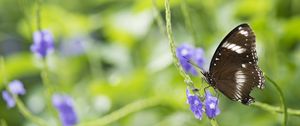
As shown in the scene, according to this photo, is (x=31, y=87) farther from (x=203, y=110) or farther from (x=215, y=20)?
(x=203, y=110)

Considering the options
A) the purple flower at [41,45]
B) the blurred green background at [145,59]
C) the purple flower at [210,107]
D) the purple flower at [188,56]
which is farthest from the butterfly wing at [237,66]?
the purple flower at [41,45]

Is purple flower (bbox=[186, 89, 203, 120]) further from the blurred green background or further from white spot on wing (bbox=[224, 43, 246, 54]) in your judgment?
the blurred green background

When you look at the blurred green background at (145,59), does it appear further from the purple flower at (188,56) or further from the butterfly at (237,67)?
the butterfly at (237,67)

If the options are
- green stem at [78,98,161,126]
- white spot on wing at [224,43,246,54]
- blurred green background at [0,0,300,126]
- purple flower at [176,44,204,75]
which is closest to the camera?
white spot on wing at [224,43,246,54]

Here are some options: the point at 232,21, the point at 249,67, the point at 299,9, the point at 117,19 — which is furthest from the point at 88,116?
the point at 249,67

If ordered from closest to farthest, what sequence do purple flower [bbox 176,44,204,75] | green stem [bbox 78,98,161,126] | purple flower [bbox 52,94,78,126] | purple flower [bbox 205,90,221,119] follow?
purple flower [bbox 205,90,221,119]
purple flower [bbox 176,44,204,75]
green stem [bbox 78,98,161,126]
purple flower [bbox 52,94,78,126]

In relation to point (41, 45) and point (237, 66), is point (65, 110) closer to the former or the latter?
point (41, 45)

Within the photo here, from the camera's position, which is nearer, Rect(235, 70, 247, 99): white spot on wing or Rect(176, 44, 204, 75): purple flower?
Rect(235, 70, 247, 99): white spot on wing

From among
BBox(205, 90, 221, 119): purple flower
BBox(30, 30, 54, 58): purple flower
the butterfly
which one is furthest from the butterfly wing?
BBox(30, 30, 54, 58): purple flower
